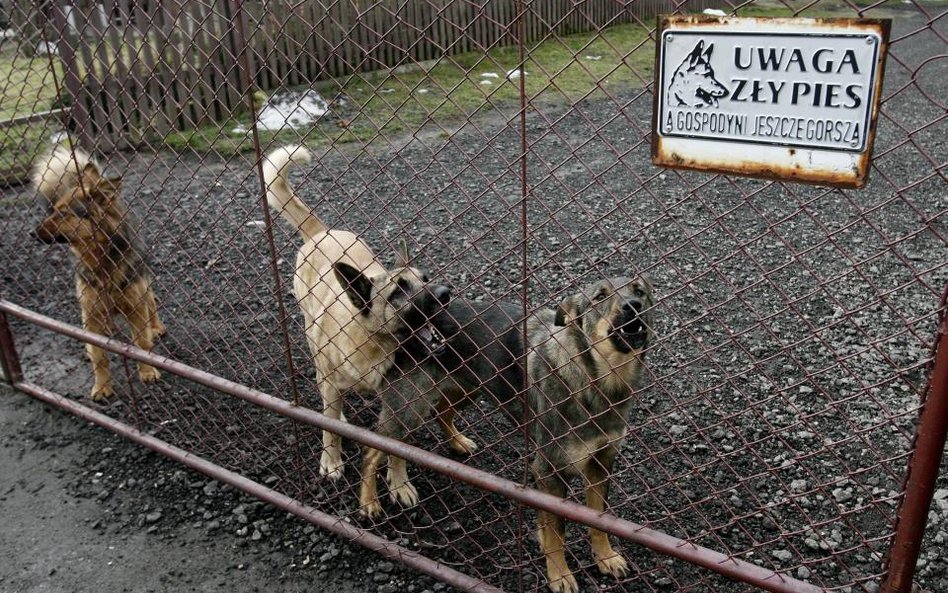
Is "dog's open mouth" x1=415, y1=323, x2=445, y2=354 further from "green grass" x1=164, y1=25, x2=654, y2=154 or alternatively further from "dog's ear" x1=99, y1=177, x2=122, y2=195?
"green grass" x1=164, y1=25, x2=654, y2=154

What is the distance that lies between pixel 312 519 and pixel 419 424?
635mm

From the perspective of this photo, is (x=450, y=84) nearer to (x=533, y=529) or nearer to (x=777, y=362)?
(x=777, y=362)

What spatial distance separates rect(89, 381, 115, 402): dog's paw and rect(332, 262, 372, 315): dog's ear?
199 cm

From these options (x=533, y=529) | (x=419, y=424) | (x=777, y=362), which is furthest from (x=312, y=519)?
(x=777, y=362)

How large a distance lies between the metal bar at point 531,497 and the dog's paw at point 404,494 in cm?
70

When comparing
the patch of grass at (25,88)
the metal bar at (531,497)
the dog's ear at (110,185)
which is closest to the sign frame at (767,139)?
the metal bar at (531,497)

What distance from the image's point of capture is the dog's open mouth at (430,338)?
341 centimetres

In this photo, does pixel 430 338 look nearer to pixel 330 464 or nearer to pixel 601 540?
pixel 330 464

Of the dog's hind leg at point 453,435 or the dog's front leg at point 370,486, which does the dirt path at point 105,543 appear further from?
the dog's hind leg at point 453,435

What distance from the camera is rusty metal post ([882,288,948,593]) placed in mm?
1837

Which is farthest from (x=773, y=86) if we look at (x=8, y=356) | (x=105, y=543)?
(x=8, y=356)

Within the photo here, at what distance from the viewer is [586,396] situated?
2.96 m

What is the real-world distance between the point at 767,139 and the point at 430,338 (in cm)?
207

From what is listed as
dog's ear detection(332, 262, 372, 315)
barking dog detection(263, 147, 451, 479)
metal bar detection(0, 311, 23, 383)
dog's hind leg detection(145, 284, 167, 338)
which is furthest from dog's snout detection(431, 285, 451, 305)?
metal bar detection(0, 311, 23, 383)
